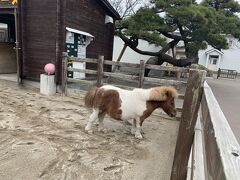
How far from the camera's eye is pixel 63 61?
6.94 metres

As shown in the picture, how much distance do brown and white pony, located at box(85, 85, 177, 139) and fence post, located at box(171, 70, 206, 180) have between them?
1.59 m

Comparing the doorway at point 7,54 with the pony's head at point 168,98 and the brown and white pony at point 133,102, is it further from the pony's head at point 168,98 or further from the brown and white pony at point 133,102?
the pony's head at point 168,98

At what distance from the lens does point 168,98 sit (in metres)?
4.01

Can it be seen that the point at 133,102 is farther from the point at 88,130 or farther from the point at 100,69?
the point at 100,69

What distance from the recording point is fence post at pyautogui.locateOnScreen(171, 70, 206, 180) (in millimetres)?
2301

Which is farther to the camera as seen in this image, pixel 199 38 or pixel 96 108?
pixel 199 38

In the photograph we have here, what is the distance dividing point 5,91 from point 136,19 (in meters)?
6.64

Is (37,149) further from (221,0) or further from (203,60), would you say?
(203,60)

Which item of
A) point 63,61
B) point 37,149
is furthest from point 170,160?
point 63,61

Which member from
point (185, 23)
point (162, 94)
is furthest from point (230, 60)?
point (162, 94)

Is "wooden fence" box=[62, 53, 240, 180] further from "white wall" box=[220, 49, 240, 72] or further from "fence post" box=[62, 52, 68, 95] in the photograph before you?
"white wall" box=[220, 49, 240, 72]

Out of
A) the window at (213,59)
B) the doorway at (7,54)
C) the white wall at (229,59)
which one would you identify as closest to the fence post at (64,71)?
the doorway at (7,54)

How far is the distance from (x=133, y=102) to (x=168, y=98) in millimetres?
609

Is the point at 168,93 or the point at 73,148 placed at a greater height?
the point at 168,93
